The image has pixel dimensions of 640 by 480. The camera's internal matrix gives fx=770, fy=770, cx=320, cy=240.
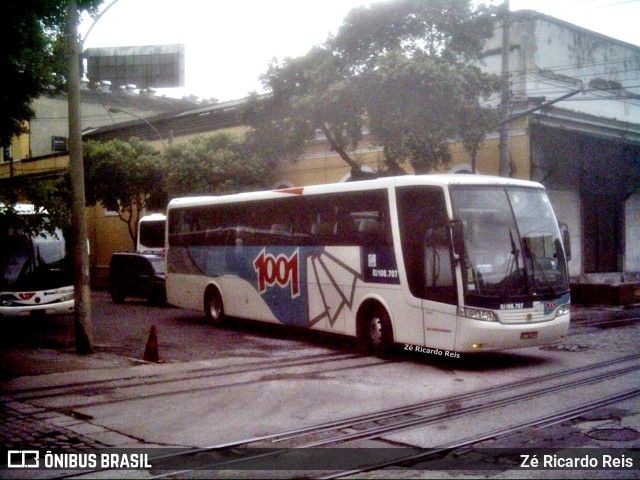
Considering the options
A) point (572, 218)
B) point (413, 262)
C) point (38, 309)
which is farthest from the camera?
point (572, 218)

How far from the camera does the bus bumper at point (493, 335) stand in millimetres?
11320

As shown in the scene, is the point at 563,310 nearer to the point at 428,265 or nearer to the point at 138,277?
the point at 428,265

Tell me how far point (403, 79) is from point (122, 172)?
16.6 metres

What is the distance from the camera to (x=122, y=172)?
32.8m

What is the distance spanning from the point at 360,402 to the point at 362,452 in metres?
2.39

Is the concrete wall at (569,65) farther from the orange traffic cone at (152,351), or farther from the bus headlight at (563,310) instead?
the orange traffic cone at (152,351)

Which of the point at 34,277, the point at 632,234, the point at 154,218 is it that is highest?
the point at 154,218

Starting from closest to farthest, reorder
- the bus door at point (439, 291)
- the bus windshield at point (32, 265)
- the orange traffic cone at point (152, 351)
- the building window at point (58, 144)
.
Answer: the bus door at point (439, 291) < the orange traffic cone at point (152, 351) < the bus windshield at point (32, 265) < the building window at point (58, 144)

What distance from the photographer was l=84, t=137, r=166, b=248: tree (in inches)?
1292

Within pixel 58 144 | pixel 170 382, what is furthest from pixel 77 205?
pixel 58 144

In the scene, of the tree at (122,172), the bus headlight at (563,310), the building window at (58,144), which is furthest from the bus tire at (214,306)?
the building window at (58,144)

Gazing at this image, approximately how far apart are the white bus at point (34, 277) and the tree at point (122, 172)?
47.6 ft

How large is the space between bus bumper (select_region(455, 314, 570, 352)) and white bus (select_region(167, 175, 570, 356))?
0.05 ft

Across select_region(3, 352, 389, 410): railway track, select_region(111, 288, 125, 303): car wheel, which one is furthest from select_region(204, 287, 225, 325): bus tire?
select_region(111, 288, 125, 303): car wheel
